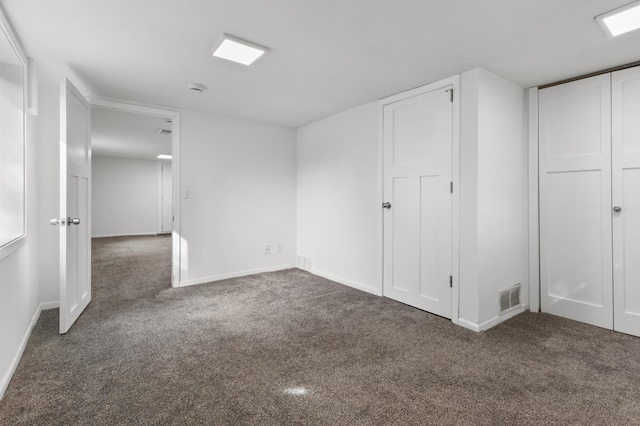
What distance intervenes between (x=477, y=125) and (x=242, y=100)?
2.41m

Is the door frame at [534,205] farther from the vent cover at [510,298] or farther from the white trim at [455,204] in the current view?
the white trim at [455,204]

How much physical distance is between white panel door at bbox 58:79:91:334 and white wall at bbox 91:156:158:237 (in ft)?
21.3

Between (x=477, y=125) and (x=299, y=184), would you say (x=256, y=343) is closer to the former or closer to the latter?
(x=477, y=125)

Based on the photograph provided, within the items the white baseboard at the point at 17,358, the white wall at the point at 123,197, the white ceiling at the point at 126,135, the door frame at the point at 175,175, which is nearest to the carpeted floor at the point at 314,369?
the white baseboard at the point at 17,358

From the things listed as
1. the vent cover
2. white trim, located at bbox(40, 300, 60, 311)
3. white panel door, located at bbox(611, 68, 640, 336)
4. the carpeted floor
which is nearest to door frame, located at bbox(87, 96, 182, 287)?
the carpeted floor

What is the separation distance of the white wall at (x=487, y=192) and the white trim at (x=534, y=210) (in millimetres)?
191

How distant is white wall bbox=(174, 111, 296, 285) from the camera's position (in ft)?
13.2

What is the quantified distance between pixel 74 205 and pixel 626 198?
15.2ft

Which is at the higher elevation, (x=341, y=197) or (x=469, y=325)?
(x=341, y=197)

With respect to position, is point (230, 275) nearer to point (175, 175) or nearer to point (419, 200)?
point (175, 175)

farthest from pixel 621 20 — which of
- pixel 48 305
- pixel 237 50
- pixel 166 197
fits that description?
pixel 166 197

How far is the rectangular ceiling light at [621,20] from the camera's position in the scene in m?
1.79

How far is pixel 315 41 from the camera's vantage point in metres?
2.21

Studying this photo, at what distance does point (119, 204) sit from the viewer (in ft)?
29.3
